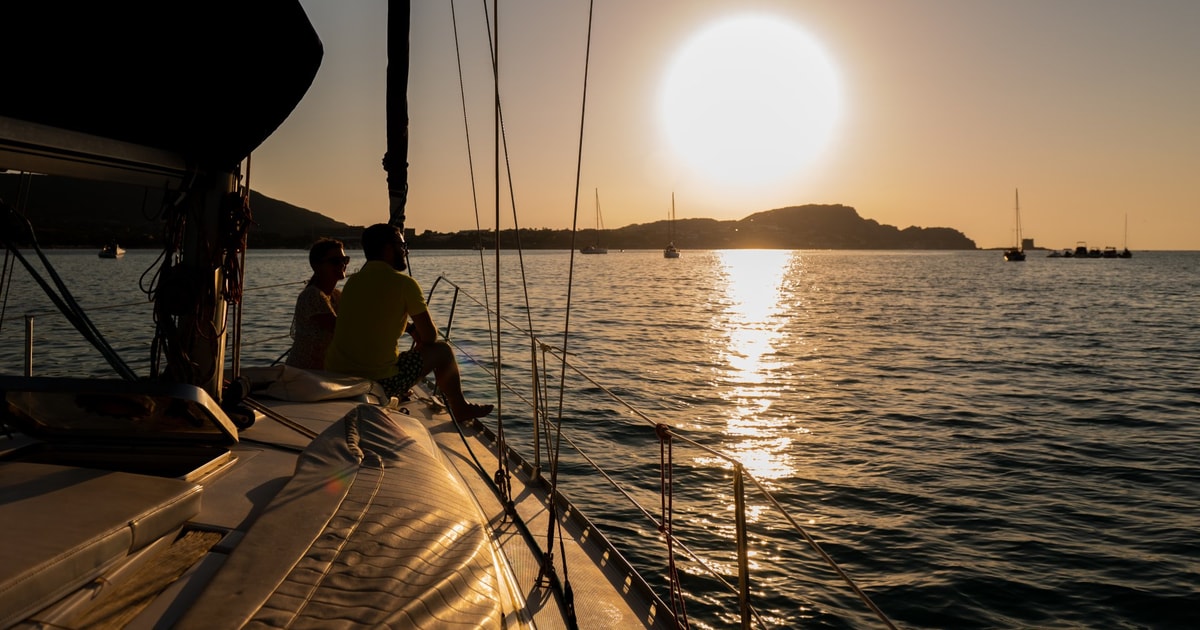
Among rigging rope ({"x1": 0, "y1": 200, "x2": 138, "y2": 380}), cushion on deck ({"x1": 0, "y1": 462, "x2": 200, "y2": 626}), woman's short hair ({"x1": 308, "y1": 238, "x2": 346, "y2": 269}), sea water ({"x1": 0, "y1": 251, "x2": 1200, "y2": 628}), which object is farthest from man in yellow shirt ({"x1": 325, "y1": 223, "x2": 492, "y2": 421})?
cushion on deck ({"x1": 0, "y1": 462, "x2": 200, "y2": 626})

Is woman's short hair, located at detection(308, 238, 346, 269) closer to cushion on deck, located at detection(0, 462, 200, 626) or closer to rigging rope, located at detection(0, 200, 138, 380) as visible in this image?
rigging rope, located at detection(0, 200, 138, 380)

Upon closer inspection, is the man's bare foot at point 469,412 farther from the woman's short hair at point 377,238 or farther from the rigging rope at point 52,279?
the rigging rope at point 52,279

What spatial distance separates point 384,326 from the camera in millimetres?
4395

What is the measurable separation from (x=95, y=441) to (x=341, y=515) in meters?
1.08

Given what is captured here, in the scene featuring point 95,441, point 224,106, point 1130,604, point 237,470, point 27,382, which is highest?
point 224,106

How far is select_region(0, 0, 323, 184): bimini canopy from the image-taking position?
7.29 feet

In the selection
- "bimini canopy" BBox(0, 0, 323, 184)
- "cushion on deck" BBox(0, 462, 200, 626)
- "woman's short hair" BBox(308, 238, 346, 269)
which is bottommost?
"cushion on deck" BBox(0, 462, 200, 626)

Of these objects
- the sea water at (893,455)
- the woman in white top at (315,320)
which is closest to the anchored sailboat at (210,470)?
the sea water at (893,455)

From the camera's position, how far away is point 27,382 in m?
2.28

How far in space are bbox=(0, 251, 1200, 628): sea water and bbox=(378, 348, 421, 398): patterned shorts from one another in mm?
825

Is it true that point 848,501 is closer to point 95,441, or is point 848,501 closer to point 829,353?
point 95,441

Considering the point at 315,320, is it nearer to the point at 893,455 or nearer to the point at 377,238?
the point at 377,238

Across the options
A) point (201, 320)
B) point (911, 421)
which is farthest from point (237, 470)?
point (911, 421)

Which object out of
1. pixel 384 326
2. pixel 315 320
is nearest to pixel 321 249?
pixel 315 320
